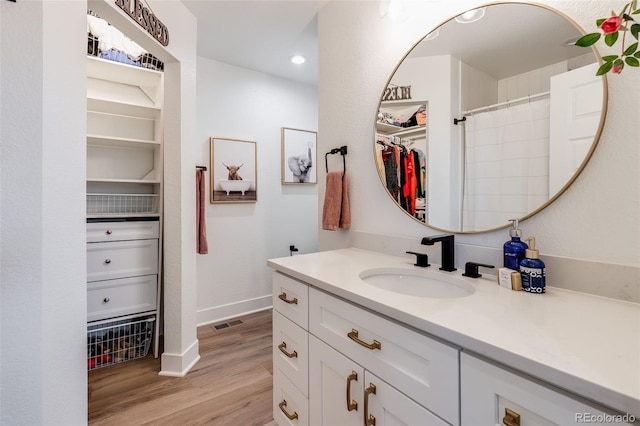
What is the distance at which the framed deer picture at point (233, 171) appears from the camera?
276cm

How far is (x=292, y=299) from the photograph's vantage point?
1.25m

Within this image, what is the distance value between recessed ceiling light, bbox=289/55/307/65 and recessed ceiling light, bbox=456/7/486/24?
1.79m

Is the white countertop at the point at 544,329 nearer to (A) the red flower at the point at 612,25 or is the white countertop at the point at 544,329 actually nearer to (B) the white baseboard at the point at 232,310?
(A) the red flower at the point at 612,25

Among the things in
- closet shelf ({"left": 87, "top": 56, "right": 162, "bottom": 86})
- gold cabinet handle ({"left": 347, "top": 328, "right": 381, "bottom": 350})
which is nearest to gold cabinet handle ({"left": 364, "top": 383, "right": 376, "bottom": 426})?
gold cabinet handle ({"left": 347, "top": 328, "right": 381, "bottom": 350})

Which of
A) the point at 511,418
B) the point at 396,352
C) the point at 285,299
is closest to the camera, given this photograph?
the point at 511,418

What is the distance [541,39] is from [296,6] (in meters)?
1.59

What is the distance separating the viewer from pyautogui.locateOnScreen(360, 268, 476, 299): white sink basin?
1.09m

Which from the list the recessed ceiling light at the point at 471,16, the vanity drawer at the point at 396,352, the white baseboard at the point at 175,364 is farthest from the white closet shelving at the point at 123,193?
the recessed ceiling light at the point at 471,16

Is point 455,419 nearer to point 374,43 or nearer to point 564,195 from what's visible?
point 564,195

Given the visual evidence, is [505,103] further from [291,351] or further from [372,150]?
[291,351]

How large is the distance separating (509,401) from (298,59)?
291cm

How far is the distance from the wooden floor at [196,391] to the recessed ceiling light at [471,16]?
2.15m

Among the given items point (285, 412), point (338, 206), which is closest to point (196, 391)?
point (285, 412)

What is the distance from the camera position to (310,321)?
1.13 m
